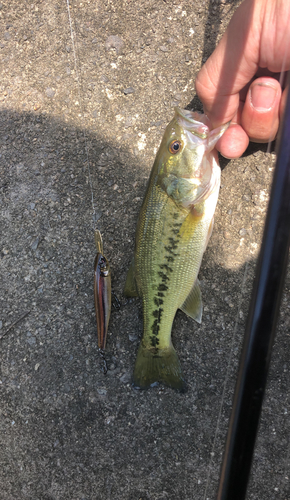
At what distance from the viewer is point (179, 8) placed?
2.28 m

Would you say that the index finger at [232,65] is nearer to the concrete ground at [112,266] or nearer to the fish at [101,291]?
the concrete ground at [112,266]

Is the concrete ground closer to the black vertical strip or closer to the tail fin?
the tail fin

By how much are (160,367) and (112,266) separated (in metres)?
0.81

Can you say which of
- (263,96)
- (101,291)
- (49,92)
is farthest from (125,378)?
(49,92)

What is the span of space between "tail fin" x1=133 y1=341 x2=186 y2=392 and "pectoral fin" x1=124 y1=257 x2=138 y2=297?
369 millimetres

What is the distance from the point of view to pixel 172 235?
6.25 ft

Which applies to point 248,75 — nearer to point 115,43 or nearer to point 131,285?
point 115,43

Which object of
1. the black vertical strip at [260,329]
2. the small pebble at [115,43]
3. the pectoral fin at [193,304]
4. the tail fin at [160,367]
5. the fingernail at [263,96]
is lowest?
the tail fin at [160,367]

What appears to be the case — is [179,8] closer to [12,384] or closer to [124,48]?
[124,48]

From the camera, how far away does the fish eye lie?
1865 mm

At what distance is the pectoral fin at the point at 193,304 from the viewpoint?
2.07m

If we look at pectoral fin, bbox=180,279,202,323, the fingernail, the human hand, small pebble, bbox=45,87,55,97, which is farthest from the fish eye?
small pebble, bbox=45,87,55,97

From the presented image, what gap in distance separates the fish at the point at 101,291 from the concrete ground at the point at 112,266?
0.12 m

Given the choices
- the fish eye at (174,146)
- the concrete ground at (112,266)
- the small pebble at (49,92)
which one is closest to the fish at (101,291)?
the concrete ground at (112,266)
